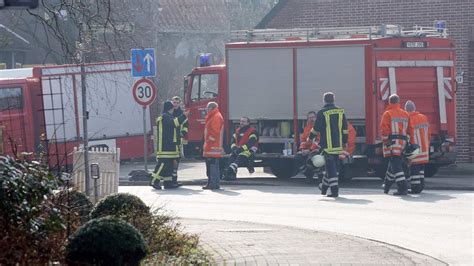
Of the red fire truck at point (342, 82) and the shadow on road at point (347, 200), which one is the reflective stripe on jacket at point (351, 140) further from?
the shadow on road at point (347, 200)

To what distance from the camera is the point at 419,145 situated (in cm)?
2088

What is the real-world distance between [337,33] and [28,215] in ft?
51.2

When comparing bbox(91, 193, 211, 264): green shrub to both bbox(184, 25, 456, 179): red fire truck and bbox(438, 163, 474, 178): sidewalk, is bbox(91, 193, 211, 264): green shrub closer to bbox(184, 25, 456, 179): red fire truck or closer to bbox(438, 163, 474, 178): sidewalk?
bbox(184, 25, 456, 179): red fire truck

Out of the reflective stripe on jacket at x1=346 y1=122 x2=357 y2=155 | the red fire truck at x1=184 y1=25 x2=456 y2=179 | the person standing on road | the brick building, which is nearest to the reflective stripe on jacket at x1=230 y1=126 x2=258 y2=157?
the red fire truck at x1=184 y1=25 x2=456 y2=179

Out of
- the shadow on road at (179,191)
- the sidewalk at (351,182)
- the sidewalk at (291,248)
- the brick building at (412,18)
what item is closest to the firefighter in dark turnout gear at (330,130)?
the sidewalk at (351,182)

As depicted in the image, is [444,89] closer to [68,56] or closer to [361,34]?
[361,34]

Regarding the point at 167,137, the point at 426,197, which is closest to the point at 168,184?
the point at 167,137

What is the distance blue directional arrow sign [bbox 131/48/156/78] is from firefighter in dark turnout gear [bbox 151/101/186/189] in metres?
2.20

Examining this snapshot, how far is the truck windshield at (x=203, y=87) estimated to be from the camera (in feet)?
85.6

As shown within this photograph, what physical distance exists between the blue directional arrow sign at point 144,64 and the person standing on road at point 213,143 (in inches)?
109

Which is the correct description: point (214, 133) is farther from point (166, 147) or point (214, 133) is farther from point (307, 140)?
point (307, 140)

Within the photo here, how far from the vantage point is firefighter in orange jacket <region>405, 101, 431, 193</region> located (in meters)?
20.4

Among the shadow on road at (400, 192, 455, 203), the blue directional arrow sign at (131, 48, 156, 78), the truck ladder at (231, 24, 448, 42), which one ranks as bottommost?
the shadow on road at (400, 192, 455, 203)

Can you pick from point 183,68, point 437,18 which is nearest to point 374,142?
point 437,18
